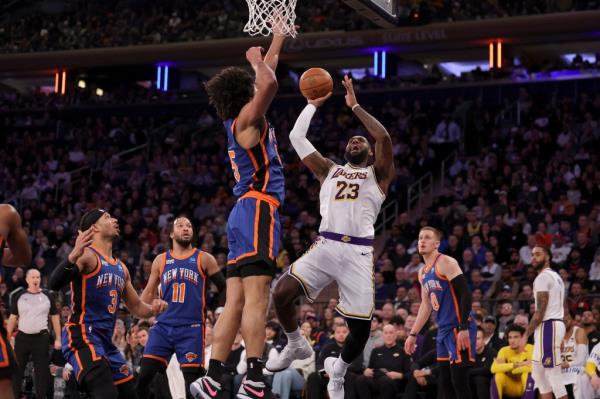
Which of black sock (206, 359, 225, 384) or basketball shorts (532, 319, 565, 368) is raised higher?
black sock (206, 359, 225, 384)

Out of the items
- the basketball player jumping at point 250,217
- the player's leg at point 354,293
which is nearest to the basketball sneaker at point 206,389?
the basketball player jumping at point 250,217

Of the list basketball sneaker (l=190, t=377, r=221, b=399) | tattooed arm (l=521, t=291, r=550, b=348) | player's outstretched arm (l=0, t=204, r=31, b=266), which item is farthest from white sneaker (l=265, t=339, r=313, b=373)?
tattooed arm (l=521, t=291, r=550, b=348)

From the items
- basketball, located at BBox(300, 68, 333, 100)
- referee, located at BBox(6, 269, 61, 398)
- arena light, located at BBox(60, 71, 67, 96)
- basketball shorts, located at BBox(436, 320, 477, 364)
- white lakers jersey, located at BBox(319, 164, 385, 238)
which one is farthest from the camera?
arena light, located at BBox(60, 71, 67, 96)

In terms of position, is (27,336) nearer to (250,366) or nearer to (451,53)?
(250,366)

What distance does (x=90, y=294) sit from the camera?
8.91m

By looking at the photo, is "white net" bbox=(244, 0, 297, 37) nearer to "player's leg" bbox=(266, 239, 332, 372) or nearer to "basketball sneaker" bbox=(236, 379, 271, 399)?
"player's leg" bbox=(266, 239, 332, 372)

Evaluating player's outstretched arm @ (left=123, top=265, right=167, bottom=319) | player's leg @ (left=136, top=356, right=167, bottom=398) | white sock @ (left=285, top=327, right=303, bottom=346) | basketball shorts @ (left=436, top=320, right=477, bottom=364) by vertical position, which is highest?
player's outstretched arm @ (left=123, top=265, right=167, bottom=319)

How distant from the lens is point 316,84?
8.36 m

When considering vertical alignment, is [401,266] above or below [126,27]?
below

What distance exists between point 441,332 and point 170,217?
45.5 feet

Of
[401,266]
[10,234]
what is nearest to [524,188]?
[401,266]

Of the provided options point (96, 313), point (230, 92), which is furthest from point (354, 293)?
point (96, 313)

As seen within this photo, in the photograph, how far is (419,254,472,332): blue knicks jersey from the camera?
10.8 metres

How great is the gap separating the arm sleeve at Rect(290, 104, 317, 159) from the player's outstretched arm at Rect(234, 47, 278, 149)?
1189mm
